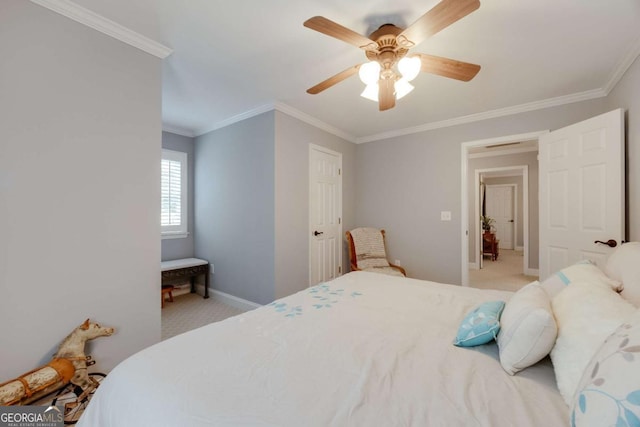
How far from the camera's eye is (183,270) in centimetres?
350

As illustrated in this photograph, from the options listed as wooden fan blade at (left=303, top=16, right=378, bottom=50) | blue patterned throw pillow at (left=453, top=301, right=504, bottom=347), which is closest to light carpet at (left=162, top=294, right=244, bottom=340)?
blue patterned throw pillow at (left=453, top=301, right=504, bottom=347)

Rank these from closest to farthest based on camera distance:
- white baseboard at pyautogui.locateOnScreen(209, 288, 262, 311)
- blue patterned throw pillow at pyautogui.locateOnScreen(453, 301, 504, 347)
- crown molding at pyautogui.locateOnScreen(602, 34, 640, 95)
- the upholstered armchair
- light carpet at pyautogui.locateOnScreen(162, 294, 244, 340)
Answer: blue patterned throw pillow at pyautogui.locateOnScreen(453, 301, 504, 347) < crown molding at pyautogui.locateOnScreen(602, 34, 640, 95) < light carpet at pyautogui.locateOnScreen(162, 294, 244, 340) < white baseboard at pyautogui.locateOnScreen(209, 288, 262, 311) < the upholstered armchair

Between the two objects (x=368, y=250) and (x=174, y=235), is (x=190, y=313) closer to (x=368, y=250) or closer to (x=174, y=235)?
(x=174, y=235)

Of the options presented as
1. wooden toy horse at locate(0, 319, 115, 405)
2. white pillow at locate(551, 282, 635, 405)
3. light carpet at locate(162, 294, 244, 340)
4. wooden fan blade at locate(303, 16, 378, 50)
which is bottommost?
light carpet at locate(162, 294, 244, 340)

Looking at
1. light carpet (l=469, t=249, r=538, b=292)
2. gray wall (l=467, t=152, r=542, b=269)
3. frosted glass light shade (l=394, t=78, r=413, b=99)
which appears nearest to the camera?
frosted glass light shade (l=394, t=78, r=413, b=99)

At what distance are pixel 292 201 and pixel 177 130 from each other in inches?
86.5

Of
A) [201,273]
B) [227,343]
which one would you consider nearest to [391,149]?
[201,273]

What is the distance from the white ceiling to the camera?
1612 millimetres

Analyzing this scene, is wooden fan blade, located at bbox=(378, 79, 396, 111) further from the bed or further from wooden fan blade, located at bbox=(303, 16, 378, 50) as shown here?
the bed

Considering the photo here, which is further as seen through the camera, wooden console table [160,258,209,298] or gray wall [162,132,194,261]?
gray wall [162,132,194,261]

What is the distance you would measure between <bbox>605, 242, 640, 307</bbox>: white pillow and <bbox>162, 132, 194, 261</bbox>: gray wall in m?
4.47

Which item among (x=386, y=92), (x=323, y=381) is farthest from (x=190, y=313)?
(x=386, y=92)

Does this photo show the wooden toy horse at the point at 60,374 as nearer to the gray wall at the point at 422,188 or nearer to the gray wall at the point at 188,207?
the gray wall at the point at 188,207

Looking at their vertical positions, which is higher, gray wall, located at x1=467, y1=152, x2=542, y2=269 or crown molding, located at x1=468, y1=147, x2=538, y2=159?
crown molding, located at x1=468, y1=147, x2=538, y2=159
